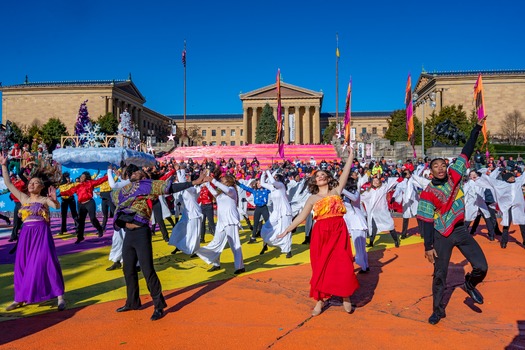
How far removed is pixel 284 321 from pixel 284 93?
9351 cm

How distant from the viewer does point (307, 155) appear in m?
50.5

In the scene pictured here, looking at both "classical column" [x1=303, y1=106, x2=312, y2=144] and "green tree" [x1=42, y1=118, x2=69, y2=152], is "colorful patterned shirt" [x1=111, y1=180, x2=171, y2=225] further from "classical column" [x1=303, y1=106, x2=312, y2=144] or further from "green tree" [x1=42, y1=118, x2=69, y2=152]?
"classical column" [x1=303, y1=106, x2=312, y2=144]

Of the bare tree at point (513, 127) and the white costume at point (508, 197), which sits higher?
the bare tree at point (513, 127)

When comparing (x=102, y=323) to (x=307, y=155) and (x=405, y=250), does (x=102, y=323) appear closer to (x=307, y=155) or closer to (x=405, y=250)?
(x=405, y=250)

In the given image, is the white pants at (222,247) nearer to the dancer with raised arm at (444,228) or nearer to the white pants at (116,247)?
the white pants at (116,247)

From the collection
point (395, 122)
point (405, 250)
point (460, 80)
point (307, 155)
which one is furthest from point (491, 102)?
point (405, 250)

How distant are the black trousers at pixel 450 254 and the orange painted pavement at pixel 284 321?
372 millimetres

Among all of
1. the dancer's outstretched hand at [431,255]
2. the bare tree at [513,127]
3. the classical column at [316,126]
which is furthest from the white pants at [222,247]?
the classical column at [316,126]

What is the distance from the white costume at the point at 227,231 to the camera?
7.73 metres

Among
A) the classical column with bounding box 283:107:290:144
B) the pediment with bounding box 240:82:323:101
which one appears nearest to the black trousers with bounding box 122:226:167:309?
the classical column with bounding box 283:107:290:144

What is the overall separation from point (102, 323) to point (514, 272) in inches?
258

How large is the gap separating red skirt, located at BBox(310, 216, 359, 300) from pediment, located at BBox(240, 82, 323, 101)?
9233cm

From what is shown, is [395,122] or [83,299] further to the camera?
[395,122]

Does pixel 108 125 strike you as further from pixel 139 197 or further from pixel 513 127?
pixel 139 197
